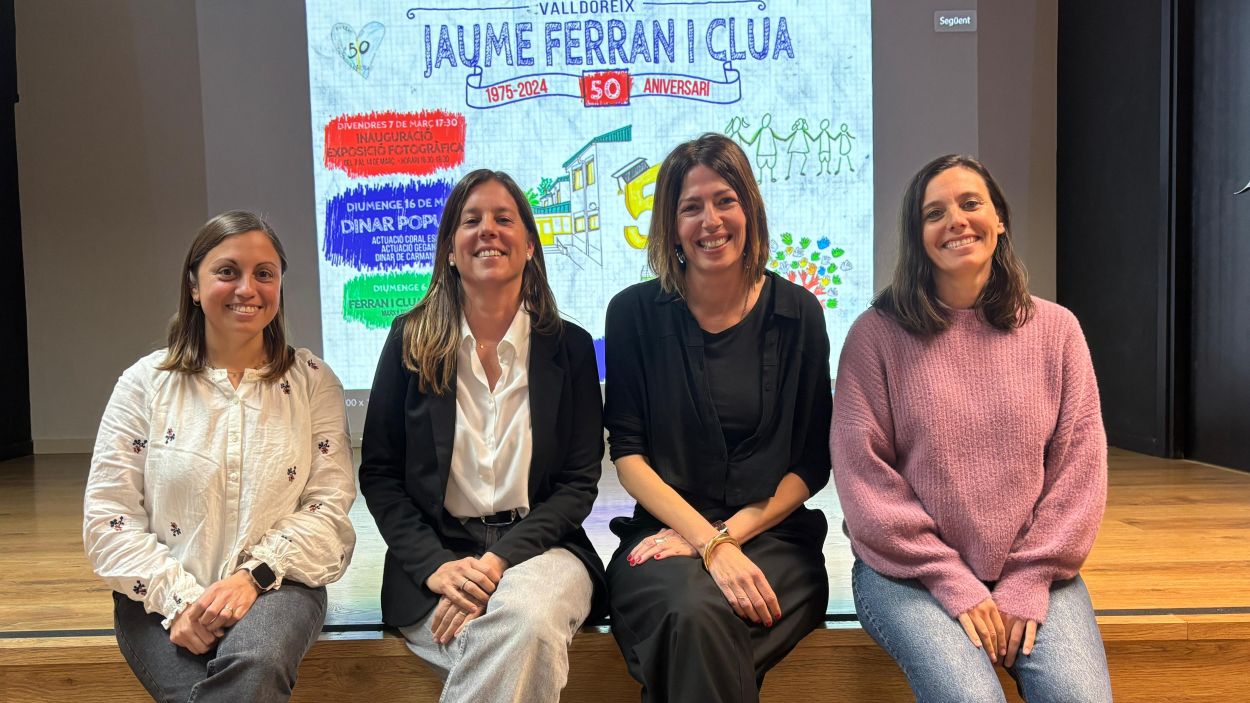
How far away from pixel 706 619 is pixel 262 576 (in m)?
0.75

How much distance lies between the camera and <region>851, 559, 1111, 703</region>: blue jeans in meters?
1.34

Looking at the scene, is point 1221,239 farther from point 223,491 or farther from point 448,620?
point 223,491

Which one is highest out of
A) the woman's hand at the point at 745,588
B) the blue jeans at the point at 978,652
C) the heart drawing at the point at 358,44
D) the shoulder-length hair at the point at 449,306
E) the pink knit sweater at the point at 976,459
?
the heart drawing at the point at 358,44

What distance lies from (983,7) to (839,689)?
3.89 meters

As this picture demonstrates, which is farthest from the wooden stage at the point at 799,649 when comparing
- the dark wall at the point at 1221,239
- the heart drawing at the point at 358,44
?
the heart drawing at the point at 358,44

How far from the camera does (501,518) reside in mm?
1679

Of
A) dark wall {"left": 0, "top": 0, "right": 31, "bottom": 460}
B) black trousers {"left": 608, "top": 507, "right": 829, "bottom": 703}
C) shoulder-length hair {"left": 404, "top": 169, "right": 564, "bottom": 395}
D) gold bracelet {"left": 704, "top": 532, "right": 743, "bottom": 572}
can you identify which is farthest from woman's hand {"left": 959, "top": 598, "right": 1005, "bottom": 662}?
dark wall {"left": 0, "top": 0, "right": 31, "bottom": 460}

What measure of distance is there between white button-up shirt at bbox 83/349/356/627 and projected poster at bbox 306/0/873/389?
2512mm

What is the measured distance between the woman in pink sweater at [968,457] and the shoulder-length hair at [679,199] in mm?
252

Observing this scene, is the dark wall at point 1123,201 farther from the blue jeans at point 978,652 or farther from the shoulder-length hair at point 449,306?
the shoulder-length hair at point 449,306

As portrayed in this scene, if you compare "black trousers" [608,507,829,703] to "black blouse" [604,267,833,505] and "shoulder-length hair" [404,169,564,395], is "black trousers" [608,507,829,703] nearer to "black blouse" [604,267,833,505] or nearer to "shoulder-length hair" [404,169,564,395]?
"black blouse" [604,267,833,505]

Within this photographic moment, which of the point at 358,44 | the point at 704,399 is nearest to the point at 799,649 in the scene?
the point at 704,399

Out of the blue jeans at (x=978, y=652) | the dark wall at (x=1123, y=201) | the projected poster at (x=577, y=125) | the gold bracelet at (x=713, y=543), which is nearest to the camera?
the blue jeans at (x=978, y=652)

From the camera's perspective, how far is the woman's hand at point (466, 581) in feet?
4.90
